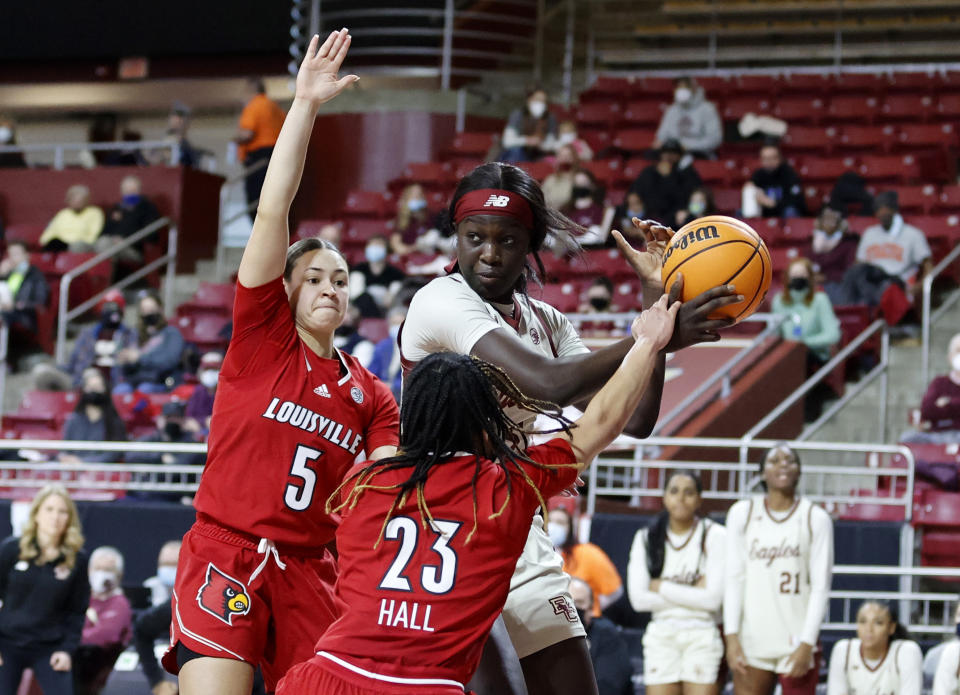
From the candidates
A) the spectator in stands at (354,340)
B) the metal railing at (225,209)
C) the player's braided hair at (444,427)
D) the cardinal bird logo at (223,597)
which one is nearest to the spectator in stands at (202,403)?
A: the spectator in stands at (354,340)

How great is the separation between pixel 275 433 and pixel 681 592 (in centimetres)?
398

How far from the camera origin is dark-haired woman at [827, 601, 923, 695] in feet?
24.0

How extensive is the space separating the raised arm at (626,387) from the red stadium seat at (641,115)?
12.8 meters

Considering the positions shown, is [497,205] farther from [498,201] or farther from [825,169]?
[825,169]

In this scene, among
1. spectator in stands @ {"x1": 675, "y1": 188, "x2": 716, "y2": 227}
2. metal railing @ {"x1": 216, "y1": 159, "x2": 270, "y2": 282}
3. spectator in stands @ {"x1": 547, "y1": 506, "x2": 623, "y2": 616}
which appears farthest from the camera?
metal railing @ {"x1": 216, "y1": 159, "x2": 270, "y2": 282}

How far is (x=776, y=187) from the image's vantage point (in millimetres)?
13617

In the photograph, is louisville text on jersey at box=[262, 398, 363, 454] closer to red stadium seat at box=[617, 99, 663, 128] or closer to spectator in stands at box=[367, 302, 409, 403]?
spectator in stands at box=[367, 302, 409, 403]

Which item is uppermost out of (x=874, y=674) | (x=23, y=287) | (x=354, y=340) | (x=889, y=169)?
(x=889, y=169)

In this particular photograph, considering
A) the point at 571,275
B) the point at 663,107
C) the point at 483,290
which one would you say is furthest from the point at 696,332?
the point at 663,107

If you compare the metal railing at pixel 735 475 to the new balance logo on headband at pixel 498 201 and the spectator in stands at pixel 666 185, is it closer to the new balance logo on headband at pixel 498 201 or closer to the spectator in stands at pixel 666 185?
the spectator in stands at pixel 666 185

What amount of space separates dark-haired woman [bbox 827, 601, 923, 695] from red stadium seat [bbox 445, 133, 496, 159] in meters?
9.39

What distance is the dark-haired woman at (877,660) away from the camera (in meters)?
7.32

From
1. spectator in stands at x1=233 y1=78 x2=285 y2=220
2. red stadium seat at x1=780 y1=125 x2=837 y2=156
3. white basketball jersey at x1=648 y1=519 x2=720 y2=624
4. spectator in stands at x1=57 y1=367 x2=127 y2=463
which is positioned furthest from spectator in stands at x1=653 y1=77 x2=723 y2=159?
white basketball jersey at x1=648 y1=519 x2=720 y2=624

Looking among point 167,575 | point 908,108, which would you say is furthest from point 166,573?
point 908,108
